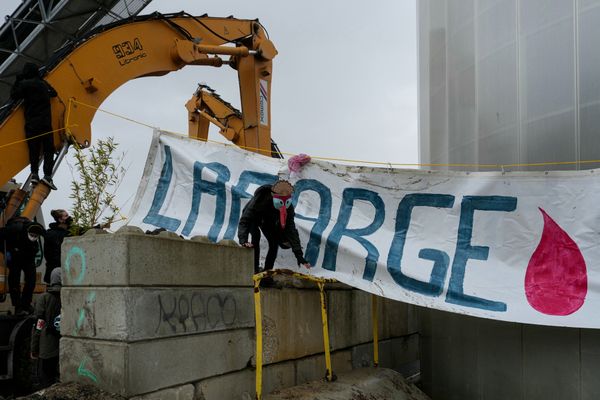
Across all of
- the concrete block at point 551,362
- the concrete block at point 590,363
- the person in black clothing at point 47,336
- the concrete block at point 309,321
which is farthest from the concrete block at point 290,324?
the concrete block at point 590,363

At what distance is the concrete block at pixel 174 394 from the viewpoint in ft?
13.1

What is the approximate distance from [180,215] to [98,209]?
4.42 meters

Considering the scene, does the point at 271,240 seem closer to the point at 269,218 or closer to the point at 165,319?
the point at 269,218

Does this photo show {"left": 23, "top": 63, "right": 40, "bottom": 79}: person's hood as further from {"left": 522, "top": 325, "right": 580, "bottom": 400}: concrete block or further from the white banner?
{"left": 522, "top": 325, "right": 580, "bottom": 400}: concrete block

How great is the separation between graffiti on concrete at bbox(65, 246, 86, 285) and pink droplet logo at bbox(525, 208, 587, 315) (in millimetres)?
4239

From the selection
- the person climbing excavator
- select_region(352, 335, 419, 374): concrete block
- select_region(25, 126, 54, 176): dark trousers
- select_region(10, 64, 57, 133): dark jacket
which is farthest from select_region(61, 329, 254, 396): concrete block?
select_region(10, 64, 57, 133): dark jacket

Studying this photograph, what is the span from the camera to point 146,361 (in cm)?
400

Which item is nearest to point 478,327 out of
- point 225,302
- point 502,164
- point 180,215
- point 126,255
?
point 502,164

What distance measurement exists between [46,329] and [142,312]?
2.22 metres

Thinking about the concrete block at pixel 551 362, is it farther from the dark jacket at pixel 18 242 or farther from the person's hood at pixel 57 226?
the person's hood at pixel 57 226

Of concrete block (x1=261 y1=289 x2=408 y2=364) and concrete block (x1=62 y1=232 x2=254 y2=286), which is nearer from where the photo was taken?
concrete block (x1=62 y1=232 x2=254 y2=286)

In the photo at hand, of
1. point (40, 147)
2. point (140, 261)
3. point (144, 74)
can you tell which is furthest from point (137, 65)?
point (140, 261)

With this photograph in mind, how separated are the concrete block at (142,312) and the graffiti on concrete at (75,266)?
7 cm

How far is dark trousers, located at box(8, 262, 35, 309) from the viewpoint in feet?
23.4
